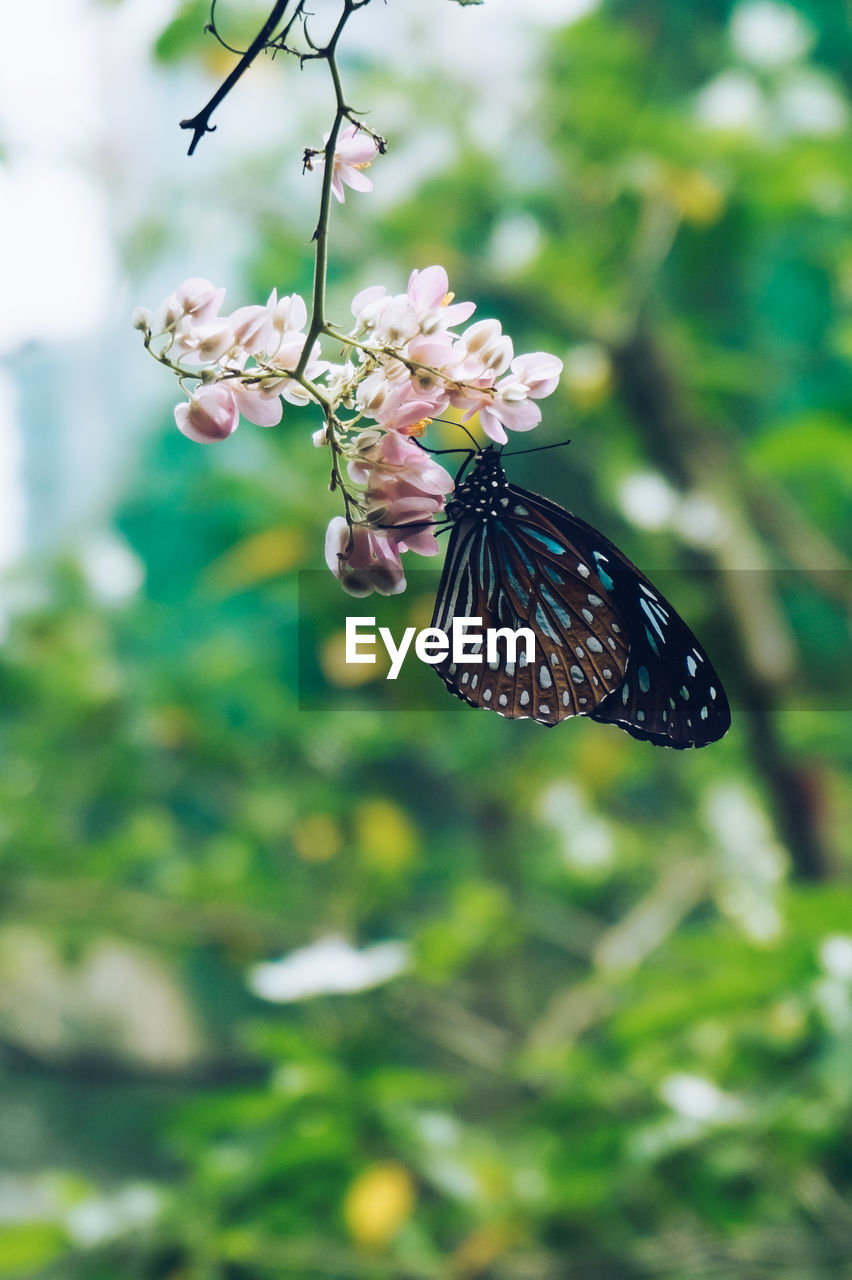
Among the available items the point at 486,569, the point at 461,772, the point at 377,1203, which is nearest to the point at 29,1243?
the point at 377,1203

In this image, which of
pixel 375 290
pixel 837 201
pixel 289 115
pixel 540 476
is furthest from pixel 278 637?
pixel 375 290

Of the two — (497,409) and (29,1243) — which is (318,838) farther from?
(497,409)

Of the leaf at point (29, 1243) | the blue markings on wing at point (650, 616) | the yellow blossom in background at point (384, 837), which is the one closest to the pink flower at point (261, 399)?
the blue markings on wing at point (650, 616)

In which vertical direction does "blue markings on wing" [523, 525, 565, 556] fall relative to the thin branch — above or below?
below

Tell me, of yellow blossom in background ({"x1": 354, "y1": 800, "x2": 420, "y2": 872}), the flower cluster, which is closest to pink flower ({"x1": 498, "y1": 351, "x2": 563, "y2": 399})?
the flower cluster

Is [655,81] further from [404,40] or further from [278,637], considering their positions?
[278,637]

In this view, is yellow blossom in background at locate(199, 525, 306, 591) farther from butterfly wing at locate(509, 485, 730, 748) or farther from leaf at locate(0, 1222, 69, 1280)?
butterfly wing at locate(509, 485, 730, 748)

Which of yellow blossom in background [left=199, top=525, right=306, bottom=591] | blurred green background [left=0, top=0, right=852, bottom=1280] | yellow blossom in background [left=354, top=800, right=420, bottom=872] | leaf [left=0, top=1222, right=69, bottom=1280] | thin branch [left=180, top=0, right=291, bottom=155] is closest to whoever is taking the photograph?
thin branch [left=180, top=0, right=291, bottom=155]
